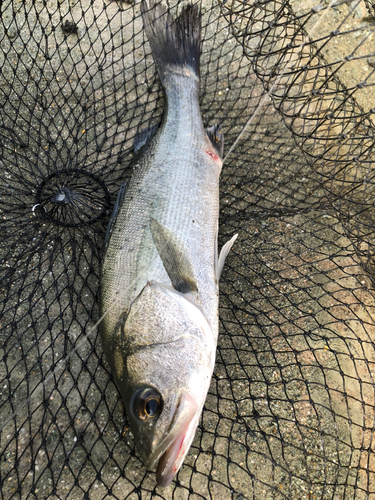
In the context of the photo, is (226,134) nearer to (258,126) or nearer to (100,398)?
(258,126)

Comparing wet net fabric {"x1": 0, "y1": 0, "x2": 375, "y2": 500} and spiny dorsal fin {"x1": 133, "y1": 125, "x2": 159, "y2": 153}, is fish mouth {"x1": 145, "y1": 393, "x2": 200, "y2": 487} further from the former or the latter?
spiny dorsal fin {"x1": 133, "y1": 125, "x2": 159, "y2": 153}

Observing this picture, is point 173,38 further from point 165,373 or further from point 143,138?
point 165,373

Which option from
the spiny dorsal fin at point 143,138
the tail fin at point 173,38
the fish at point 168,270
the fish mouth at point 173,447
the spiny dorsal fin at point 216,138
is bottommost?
the fish mouth at point 173,447

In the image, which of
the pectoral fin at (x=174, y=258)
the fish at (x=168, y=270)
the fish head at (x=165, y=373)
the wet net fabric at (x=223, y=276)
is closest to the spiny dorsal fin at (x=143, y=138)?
the fish at (x=168, y=270)

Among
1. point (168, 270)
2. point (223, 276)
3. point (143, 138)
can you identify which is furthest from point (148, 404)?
point (143, 138)

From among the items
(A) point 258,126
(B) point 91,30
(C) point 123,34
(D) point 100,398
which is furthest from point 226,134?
(D) point 100,398

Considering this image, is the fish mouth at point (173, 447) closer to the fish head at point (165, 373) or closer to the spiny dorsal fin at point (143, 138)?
the fish head at point (165, 373)

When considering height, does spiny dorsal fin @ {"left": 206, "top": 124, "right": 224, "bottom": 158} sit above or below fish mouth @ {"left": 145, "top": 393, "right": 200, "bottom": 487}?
above

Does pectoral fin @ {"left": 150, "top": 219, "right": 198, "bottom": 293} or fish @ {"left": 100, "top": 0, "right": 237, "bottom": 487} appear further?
pectoral fin @ {"left": 150, "top": 219, "right": 198, "bottom": 293}

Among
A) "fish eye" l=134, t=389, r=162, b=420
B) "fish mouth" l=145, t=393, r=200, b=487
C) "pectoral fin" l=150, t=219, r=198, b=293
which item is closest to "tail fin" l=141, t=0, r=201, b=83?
"pectoral fin" l=150, t=219, r=198, b=293

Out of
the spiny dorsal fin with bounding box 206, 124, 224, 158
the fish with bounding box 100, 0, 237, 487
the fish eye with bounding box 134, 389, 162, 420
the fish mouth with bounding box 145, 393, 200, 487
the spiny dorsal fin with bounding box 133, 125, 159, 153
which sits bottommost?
the fish mouth with bounding box 145, 393, 200, 487
